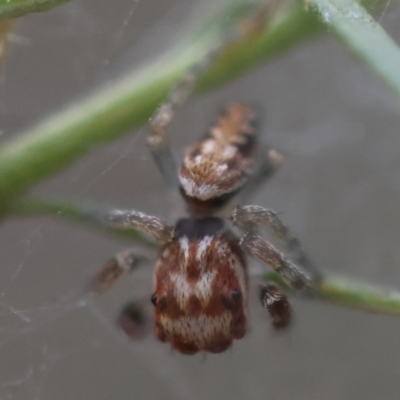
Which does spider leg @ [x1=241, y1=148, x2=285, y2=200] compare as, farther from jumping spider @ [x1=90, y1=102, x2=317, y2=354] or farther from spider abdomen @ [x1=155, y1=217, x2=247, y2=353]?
spider abdomen @ [x1=155, y1=217, x2=247, y2=353]

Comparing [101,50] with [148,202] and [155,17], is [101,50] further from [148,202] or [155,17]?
[148,202]

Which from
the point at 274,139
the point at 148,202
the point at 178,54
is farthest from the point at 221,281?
the point at 274,139

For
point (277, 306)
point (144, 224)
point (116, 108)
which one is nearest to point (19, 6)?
point (116, 108)

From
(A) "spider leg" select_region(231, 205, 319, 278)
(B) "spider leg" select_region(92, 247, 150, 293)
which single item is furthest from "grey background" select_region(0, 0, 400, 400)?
(A) "spider leg" select_region(231, 205, 319, 278)

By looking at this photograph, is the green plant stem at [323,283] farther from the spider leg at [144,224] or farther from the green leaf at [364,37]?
the green leaf at [364,37]

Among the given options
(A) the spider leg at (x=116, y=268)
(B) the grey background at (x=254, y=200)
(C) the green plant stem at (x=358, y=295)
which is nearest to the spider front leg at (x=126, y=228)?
(A) the spider leg at (x=116, y=268)

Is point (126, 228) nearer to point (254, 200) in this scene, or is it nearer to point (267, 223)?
point (267, 223)
